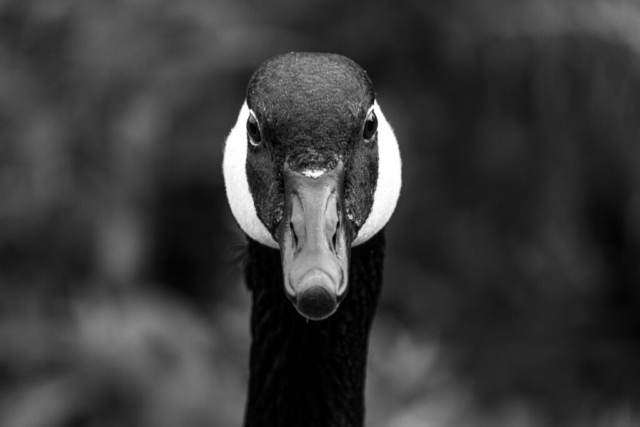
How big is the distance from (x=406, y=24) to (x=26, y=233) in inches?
71.4

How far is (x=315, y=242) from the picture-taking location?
1.55 metres

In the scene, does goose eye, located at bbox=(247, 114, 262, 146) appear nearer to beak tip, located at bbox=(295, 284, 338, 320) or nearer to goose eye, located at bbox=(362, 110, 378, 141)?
goose eye, located at bbox=(362, 110, 378, 141)

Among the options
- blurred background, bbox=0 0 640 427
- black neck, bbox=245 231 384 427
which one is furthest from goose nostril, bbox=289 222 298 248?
blurred background, bbox=0 0 640 427

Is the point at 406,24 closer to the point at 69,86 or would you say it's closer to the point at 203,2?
the point at 203,2

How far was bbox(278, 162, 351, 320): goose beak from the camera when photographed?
1.47 m

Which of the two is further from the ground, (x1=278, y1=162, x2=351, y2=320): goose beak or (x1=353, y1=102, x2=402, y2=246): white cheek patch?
(x1=353, y1=102, x2=402, y2=246): white cheek patch

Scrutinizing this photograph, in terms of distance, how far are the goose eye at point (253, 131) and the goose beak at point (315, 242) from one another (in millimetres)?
146

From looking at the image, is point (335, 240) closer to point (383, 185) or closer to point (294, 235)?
point (294, 235)

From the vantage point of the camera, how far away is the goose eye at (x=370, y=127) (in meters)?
1.79

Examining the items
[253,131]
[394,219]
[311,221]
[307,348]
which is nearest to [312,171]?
[311,221]

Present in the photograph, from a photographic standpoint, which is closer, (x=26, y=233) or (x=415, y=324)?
(x=26, y=233)

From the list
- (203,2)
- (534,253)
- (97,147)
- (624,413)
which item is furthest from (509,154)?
(97,147)

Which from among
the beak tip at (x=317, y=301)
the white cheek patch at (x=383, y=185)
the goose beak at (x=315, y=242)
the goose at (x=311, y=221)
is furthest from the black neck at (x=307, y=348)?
the beak tip at (x=317, y=301)

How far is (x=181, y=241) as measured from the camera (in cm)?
385
